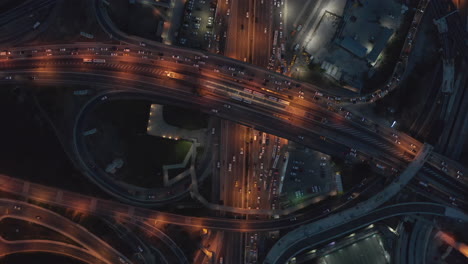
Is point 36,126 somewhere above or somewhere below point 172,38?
below

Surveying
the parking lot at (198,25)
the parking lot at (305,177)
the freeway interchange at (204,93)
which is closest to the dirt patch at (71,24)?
the freeway interchange at (204,93)

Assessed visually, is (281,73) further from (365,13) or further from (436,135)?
(436,135)

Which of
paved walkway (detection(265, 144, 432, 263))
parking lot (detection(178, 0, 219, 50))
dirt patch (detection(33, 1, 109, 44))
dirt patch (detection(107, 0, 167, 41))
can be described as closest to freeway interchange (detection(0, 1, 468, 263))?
paved walkway (detection(265, 144, 432, 263))

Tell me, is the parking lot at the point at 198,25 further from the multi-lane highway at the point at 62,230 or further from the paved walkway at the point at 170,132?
the multi-lane highway at the point at 62,230

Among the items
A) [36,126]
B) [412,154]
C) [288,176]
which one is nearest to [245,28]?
[288,176]

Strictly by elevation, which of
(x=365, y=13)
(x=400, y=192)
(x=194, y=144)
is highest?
(x=365, y=13)

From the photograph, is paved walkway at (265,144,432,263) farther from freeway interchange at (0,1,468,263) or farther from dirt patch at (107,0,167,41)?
dirt patch at (107,0,167,41)

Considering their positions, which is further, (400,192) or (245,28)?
(245,28)
